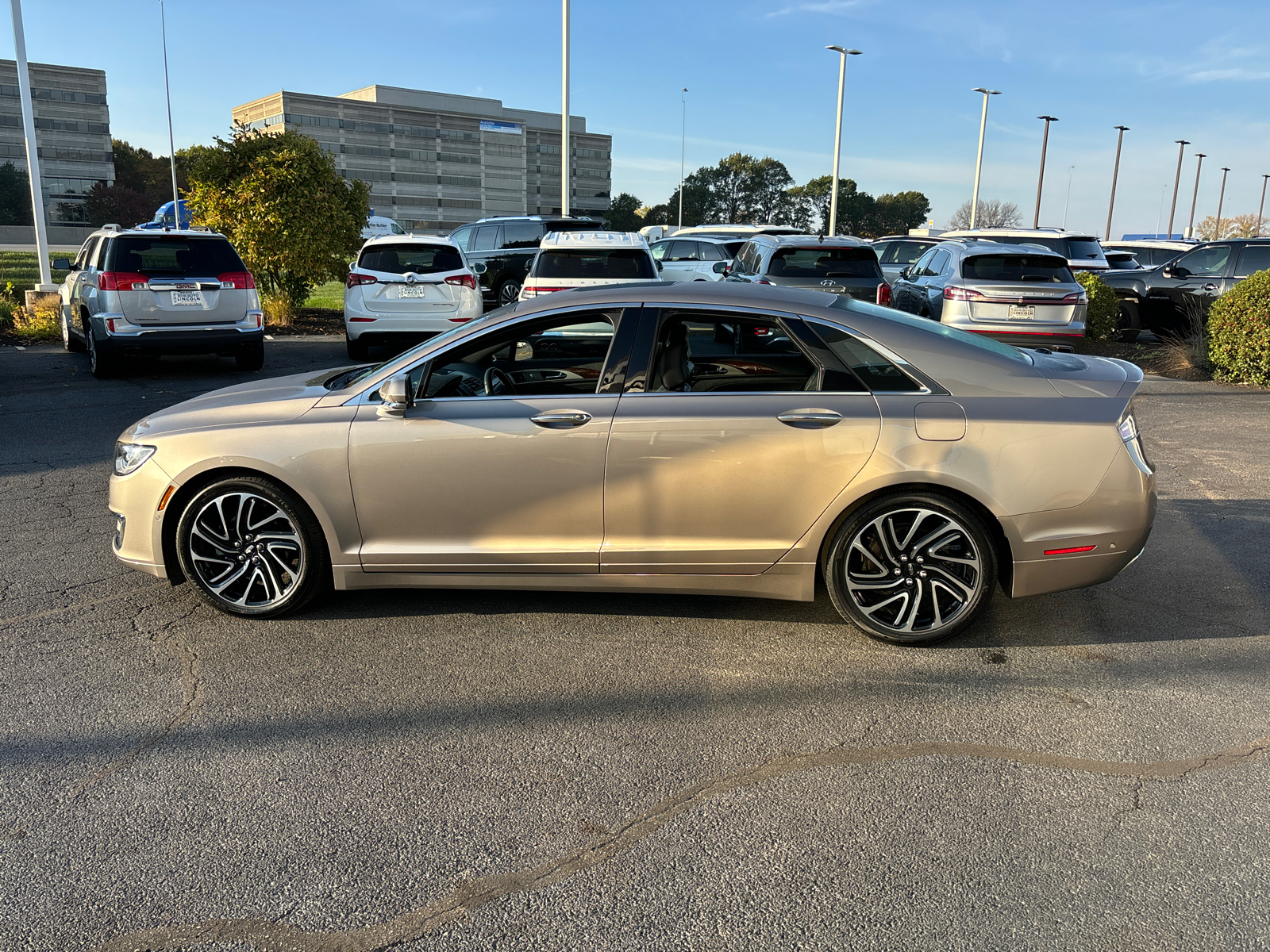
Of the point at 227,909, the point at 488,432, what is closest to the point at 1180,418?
the point at 488,432

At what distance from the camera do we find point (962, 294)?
500 inches

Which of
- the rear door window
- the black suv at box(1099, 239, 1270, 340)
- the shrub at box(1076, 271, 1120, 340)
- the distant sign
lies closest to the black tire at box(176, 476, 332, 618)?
A: the shrub at box(1076, 271, 1120, 340)

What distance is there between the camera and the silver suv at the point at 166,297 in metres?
11.2

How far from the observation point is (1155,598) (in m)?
5.04

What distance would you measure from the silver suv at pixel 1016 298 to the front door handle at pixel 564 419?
9.33 meters

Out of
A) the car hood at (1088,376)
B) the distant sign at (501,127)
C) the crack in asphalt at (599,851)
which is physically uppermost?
the distant sign at (501,127)

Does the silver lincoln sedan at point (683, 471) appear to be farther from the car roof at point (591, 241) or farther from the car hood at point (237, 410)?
the car roof at point (591, 241)

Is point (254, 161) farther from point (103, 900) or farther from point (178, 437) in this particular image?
point (103, 900)

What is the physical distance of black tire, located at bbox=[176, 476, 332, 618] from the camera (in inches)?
179

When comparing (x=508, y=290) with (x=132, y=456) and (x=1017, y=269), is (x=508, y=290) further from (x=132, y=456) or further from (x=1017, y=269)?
(x=132, y=456)

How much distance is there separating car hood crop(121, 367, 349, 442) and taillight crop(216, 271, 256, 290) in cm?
727

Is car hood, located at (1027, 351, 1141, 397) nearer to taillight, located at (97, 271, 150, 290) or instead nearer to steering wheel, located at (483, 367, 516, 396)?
steering wheel, located at (483, 367, 516, 396)

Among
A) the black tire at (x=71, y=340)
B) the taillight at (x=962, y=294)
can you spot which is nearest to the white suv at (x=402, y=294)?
the black tire at (x=71, y=340)

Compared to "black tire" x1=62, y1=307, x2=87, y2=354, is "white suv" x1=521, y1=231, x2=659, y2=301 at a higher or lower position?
higher
